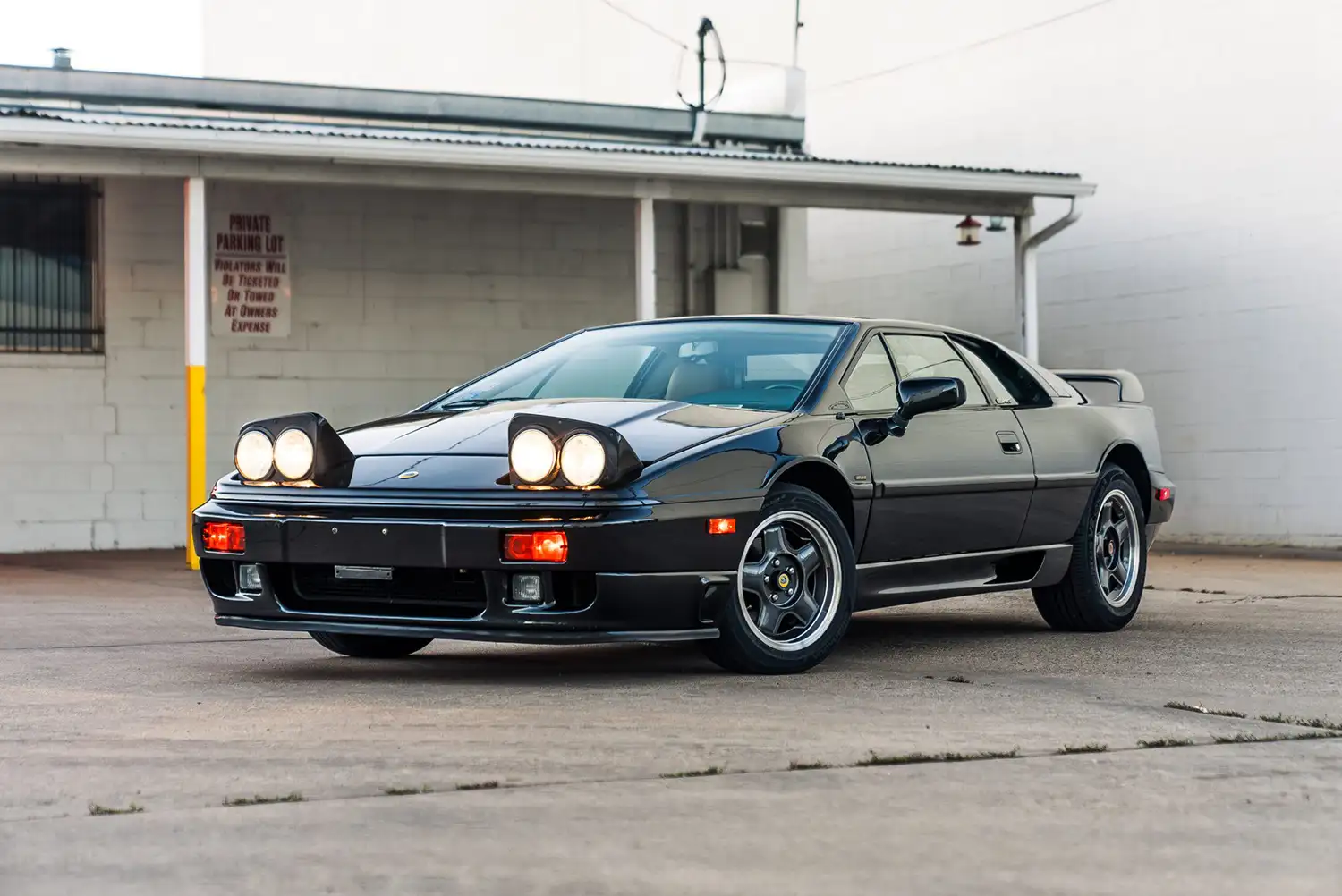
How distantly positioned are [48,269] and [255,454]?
9255mm

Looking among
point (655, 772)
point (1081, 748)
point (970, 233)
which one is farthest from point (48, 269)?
point (1081, 748)

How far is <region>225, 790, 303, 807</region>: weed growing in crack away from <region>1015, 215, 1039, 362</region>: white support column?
462 inches

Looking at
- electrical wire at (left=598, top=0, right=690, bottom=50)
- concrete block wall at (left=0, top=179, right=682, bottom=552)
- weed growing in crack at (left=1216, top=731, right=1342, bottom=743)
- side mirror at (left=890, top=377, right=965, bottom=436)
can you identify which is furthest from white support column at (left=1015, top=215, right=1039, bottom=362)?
Answer: weed growing in crack at (left=1216, top=731, right=1342, bottom=743)

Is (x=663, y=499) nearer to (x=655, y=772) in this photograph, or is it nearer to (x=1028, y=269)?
(x=655, y=772)

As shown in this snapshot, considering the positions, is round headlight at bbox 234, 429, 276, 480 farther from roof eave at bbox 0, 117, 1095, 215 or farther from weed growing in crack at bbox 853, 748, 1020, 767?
roof eave at bbox 0, 117, 1095, 215

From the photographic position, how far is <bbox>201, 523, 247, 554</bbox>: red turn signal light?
19.1 feet

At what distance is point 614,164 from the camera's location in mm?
13359

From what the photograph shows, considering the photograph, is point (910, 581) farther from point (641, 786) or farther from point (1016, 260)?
point (1016, 260)

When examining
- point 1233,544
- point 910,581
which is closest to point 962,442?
point 910,581

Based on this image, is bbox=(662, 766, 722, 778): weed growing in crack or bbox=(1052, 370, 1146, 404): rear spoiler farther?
bbox=(1052, 370, 1146, 404): rear spoiler

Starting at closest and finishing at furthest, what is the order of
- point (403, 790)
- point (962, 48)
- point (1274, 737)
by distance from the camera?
point (403, 790)
point (1274, 737)
point (962, 48)

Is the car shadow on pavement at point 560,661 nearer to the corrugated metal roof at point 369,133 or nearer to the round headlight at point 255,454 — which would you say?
the round headlight at point 255,454

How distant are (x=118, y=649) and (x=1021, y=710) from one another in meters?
3.44

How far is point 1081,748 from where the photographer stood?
14.8ft
